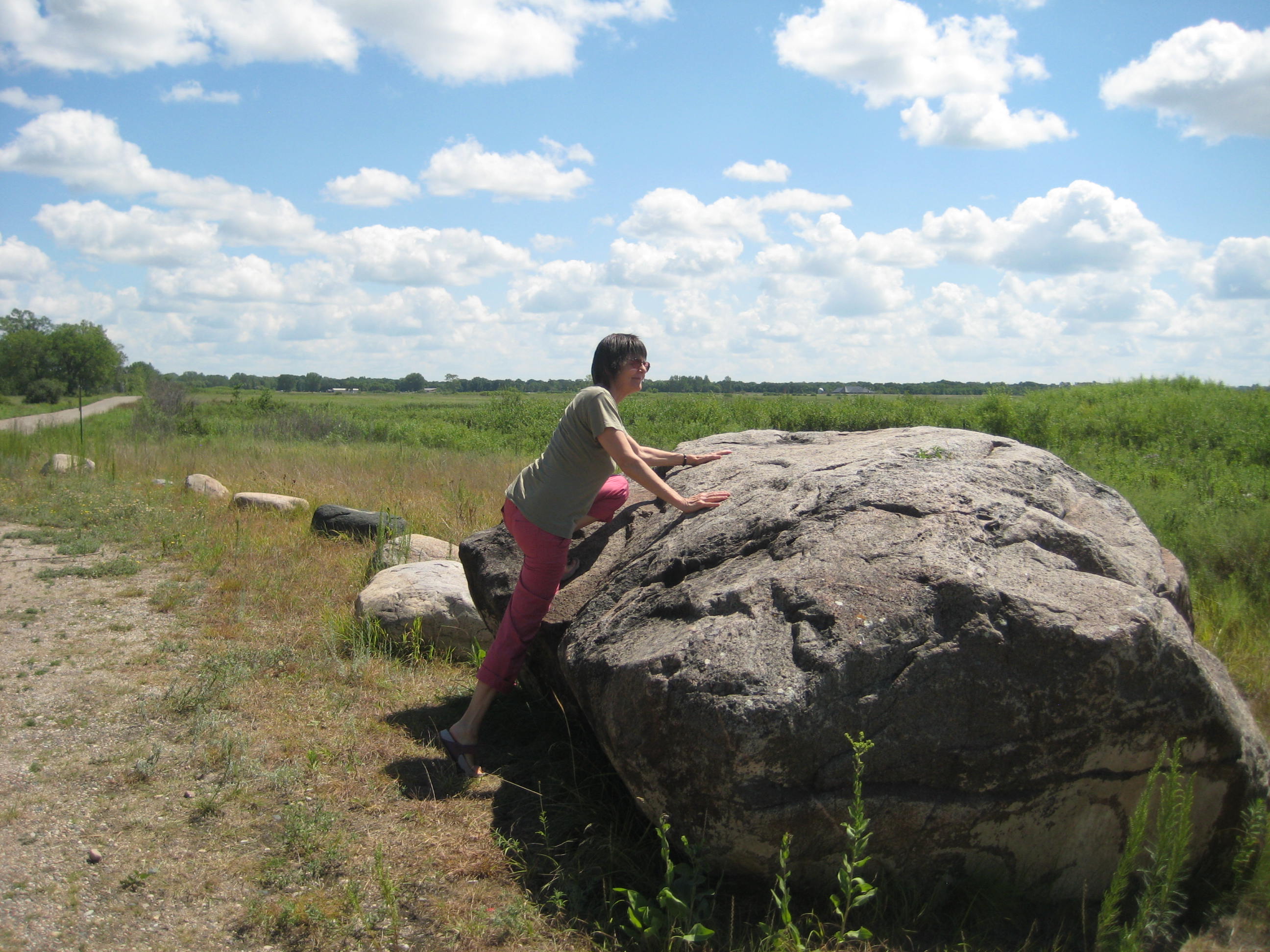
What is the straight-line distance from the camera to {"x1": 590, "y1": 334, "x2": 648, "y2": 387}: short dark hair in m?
4.04

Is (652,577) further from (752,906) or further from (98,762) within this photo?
(98,762)

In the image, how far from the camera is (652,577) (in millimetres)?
4039

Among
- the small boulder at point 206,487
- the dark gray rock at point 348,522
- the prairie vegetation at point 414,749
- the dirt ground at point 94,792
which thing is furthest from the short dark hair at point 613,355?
the small boulder at point 206,487

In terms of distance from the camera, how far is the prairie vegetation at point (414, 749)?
3.13 metres

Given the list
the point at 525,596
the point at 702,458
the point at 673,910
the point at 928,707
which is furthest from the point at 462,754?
the point at 928,707

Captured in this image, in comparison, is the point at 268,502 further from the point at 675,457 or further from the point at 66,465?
the point at 675,457

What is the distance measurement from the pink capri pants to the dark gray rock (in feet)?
16.4

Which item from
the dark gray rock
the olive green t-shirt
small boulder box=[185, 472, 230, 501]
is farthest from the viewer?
small boulder box=[185, 472, 230, 501]

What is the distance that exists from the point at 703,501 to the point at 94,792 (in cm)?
324

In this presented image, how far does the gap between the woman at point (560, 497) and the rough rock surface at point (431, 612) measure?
165 centimetres

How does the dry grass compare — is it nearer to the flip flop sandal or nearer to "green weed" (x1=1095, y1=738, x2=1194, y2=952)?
the flip flop sandal

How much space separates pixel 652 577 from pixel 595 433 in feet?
2.47

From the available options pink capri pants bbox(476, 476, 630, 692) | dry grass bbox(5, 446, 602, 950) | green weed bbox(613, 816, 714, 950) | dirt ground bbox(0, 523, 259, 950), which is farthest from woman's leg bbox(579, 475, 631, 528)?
dirt ground bbox(0, 523, 259, 950)

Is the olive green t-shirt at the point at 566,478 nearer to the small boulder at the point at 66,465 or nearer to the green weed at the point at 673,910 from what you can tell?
the green weed at the point at 673,910
